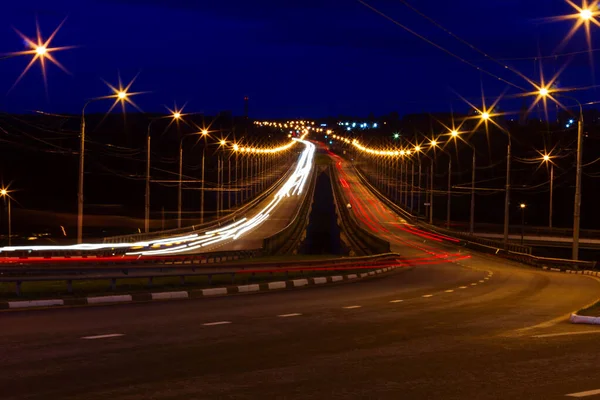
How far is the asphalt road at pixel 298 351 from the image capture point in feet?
33.0

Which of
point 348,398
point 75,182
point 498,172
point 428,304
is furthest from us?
point 498,172

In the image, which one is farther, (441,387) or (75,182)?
(75,182)

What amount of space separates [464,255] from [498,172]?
101320 mm

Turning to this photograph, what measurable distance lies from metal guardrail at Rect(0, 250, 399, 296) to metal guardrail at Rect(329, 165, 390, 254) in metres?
25.8

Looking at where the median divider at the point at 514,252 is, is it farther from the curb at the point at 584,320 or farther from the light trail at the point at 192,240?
the curb at the point at 584,320

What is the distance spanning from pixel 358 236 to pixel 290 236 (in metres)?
8.15

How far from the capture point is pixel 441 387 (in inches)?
403

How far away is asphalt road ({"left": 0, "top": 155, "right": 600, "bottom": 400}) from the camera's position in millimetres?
10047

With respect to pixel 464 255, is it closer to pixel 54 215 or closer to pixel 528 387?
pixel 54 215

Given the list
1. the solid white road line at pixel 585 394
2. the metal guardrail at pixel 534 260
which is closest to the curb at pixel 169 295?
the solid white road line at pixel 585 394

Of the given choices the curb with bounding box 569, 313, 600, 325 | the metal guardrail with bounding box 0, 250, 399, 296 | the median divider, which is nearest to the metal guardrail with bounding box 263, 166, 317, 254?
the median divider

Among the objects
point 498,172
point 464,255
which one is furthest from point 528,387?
point 498,172

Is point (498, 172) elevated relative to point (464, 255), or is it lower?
elevated

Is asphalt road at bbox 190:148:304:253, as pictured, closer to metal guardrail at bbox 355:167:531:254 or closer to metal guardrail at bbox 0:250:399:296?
metal guardrail at bbox 355:167:531:254
